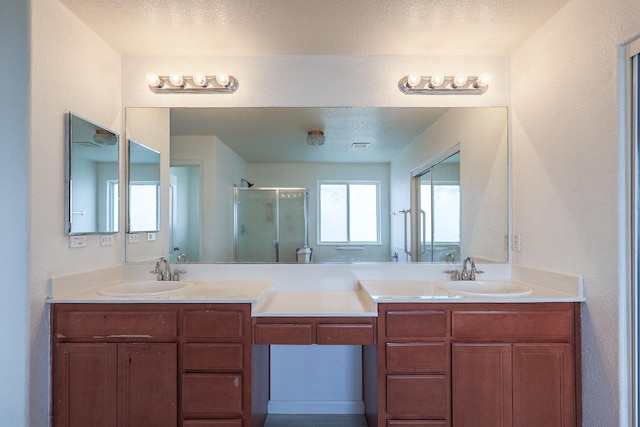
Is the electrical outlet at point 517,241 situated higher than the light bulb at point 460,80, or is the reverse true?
the light bulb at point 460,80

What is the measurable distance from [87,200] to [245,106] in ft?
3.51

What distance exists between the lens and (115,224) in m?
2.33

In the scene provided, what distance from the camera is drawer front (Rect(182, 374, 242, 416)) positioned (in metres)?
1.84

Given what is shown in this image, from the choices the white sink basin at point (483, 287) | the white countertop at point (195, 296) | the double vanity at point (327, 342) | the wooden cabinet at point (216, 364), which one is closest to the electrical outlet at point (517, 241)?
the white sink basin at point (483, 287)

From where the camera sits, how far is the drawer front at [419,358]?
A: 184 centimetres

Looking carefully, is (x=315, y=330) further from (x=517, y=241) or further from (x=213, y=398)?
(x=517, y=241)

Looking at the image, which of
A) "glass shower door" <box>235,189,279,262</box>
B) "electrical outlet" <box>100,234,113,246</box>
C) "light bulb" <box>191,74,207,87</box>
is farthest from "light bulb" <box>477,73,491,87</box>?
"electrical outlet" <box>100,234,113,246</box>

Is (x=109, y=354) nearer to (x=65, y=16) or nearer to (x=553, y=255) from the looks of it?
(x=65, y=16)

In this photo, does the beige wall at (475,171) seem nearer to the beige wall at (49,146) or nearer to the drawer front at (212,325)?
the drawer front at (212,325)

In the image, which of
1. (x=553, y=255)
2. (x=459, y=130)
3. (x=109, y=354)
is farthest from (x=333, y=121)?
(x=109, y=354)

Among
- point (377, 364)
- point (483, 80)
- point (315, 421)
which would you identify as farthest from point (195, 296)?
point (483, 80)

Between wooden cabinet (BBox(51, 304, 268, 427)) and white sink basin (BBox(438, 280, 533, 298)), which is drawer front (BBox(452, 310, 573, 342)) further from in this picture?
wooden cabinet (BBox(51, 304, 268, 427))

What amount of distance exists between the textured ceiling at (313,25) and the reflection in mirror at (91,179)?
1.94ft

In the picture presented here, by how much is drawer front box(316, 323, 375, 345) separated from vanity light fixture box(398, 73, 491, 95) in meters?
1.47
